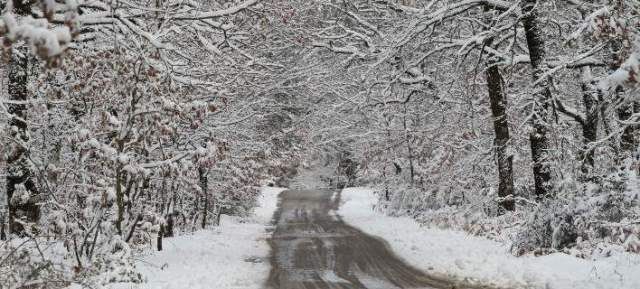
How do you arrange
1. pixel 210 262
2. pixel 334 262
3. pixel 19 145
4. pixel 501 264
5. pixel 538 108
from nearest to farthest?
pixel 19 145 < pixel 501 264 < pixel 538 108 < pixel 210 262 < pixel 334 262

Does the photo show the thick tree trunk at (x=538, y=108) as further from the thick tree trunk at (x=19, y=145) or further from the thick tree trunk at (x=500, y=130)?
the thick tree trunk at (x=19, y=145)

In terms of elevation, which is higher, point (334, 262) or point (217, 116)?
point (217, 116)

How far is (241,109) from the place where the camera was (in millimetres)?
20938

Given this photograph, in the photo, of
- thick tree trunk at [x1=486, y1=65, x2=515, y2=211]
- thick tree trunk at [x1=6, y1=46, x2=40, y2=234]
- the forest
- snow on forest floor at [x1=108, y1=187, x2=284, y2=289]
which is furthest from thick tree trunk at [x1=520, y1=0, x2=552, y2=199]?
thick tree trunk at [x1=6, y1=46, x2=40, y2=234]

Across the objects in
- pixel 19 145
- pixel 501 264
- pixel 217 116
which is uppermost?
pixel 217 116

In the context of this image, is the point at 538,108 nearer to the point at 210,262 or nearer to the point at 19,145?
the point at 210,262

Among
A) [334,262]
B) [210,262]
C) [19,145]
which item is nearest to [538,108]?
[334,262]

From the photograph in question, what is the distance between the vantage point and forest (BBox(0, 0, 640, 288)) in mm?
9062

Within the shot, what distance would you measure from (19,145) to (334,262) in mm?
7473

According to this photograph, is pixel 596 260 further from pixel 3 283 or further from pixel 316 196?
pixel 316 196

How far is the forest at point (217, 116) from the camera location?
29.7 feet

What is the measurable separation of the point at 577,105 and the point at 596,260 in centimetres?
1094

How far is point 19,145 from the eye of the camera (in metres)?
10.2

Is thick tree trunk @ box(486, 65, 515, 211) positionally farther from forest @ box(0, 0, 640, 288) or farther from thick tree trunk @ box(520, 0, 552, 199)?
thick tree trunk @ box(520, 0, 552, 199)
